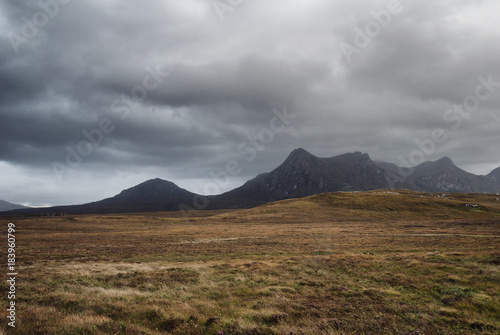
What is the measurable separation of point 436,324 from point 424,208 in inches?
5242

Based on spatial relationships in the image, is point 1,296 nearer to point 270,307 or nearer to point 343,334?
point 270,307

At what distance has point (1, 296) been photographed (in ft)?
50.8

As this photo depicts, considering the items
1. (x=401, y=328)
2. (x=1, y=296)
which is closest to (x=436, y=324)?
(x=401, y=328)

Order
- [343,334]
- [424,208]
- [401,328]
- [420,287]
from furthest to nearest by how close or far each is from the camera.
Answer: [424,208] < [420,287] < [401,328] < [343,334]

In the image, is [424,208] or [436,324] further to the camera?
[424,208]

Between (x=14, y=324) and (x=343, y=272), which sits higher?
(x=14, y=324)

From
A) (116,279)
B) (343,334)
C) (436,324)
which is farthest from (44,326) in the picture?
(436,324)

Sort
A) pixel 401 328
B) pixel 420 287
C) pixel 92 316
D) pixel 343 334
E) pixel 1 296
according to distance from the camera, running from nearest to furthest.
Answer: pixel 343 334, pixel 401 328, pixel 92 316, pixel 1 296, pixel 420 287

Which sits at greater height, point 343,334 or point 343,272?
point 343,334

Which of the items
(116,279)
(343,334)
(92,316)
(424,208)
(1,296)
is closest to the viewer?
(343,334)

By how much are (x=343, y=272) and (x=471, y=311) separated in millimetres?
9719

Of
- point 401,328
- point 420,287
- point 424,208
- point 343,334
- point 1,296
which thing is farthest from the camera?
point 424,208

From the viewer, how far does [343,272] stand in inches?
846

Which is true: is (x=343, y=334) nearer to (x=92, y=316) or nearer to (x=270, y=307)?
(x=270, y=307)
